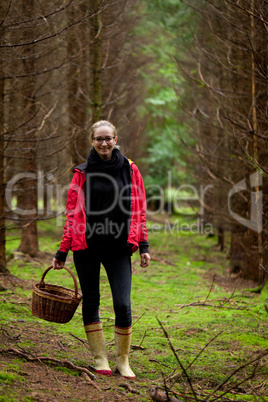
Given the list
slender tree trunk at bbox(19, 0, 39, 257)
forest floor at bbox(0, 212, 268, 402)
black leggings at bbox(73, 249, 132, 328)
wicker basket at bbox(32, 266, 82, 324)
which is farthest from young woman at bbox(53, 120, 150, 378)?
slender tree trunk at bbox(19, 0, 39, 257)

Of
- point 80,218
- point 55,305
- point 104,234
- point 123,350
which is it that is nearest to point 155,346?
point 123,350

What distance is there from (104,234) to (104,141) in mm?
839

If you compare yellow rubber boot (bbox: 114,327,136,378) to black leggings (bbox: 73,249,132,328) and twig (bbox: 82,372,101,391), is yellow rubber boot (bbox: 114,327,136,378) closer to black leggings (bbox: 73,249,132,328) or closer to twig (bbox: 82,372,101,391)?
black leggings (bbox: 73,249,132,328)

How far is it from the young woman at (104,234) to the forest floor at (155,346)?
1.29ft

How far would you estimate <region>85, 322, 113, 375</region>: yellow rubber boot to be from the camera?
13.1 feet

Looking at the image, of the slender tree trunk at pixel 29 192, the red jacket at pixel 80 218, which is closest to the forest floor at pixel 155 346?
the red jacket at pixel 80 218

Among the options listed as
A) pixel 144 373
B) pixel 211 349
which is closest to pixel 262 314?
pixel 211 349

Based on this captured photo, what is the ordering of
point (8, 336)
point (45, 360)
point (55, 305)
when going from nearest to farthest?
point (45, 360) → point (55, 305) → point (8, 336)

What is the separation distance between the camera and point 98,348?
403cm

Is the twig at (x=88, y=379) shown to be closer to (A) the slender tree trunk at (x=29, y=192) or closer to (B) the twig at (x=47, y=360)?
(B) the twig at (x=47, y=360)

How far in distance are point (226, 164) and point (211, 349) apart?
24.7ft

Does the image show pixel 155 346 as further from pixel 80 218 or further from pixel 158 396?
pixel 80 218

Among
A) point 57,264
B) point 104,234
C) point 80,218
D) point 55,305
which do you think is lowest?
point 55,305

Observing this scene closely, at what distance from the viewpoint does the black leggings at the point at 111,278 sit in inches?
154
